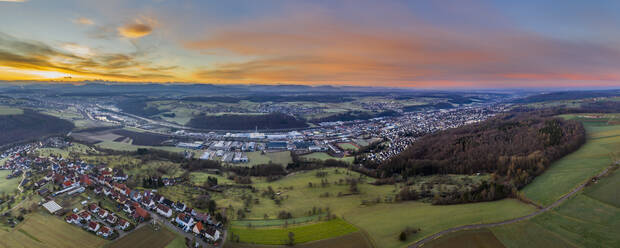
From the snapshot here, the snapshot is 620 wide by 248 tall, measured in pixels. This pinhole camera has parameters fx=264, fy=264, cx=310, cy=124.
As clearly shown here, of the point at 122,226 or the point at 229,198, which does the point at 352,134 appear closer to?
the point at 229,198

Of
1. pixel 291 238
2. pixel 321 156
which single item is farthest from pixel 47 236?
pixel 321 156

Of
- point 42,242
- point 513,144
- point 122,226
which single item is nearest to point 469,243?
point 122,226

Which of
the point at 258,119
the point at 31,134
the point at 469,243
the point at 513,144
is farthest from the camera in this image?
the point at 258,119

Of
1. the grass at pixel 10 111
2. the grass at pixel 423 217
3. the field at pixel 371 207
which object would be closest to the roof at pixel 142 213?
the field at pixel 371 207

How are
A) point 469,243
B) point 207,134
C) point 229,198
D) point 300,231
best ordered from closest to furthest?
point 469,243, point 300,231, point 229,198, point 207,134

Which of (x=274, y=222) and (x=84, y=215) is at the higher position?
(x=84, y=215)

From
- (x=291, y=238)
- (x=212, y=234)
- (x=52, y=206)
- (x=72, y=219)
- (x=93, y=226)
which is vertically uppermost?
(x=52, y=206)

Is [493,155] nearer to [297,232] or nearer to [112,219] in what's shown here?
[297,232]

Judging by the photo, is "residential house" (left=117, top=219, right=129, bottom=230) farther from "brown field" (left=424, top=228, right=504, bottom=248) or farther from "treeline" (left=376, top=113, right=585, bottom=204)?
"treeline" (left=376, top=113, right=585, bottom=204)
